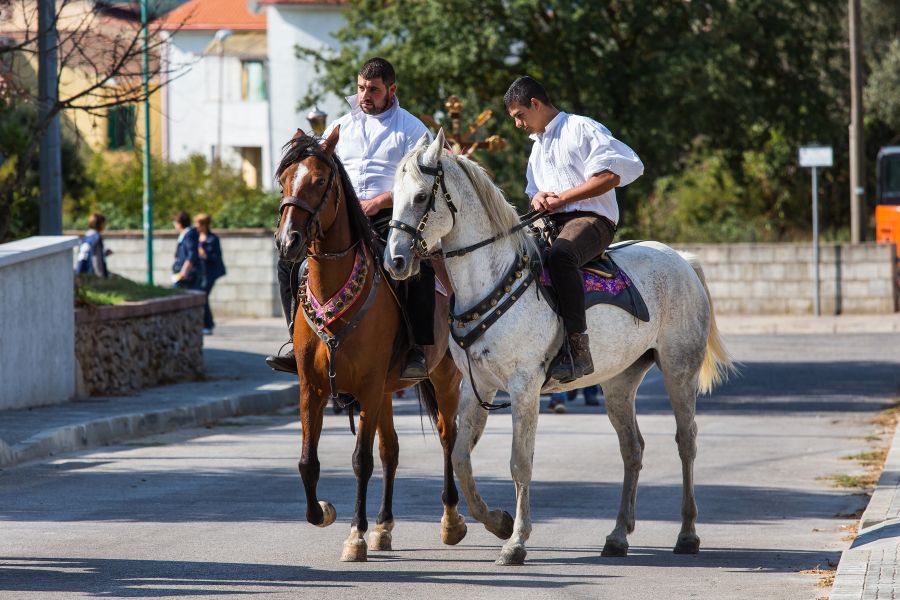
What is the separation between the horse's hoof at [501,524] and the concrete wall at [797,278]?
932 inches

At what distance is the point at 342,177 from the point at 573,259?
139cm

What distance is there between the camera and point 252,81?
208 ft

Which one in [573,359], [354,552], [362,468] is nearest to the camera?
[354,552]

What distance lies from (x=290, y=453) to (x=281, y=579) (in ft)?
19.0

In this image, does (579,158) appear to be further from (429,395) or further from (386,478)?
(386,478)

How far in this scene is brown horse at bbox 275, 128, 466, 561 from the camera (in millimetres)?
8320

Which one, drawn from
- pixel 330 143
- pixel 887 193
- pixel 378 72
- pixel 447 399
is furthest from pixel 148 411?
pixel 887 193

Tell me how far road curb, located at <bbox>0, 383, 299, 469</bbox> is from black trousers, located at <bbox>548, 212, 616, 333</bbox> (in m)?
5.95

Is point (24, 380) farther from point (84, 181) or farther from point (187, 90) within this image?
point (187, 90)

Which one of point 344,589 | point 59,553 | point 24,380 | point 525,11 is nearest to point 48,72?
point 24,380

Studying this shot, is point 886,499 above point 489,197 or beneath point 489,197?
beneath

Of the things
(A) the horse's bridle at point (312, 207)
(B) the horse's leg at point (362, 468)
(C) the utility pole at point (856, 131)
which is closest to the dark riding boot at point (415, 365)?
(B) the horse's leg at point (362, 468)

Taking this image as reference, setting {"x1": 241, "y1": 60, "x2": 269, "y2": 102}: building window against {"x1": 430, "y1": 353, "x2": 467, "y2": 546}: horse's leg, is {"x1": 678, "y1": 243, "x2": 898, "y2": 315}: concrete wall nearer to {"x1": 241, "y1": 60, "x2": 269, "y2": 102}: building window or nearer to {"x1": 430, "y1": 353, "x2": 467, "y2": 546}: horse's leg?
{"x1": 430, "y1": 353, "x2": 467, "y2": 546}: horse's leg

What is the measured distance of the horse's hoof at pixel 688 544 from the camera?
28.7 ft
